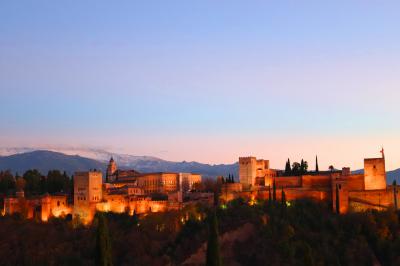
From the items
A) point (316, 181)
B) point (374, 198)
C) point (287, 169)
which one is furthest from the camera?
point (287, 169)

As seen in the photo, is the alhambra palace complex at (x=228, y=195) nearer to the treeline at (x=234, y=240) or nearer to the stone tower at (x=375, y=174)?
the stone tower at (x=375, y=174)

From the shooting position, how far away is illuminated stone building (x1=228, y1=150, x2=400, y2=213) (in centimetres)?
6203

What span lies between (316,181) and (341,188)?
16.6 feet

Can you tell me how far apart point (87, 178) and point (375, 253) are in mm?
32199

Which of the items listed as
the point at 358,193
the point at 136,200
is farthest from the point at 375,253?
the point at 136,200

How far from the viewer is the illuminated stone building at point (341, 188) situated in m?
62.0

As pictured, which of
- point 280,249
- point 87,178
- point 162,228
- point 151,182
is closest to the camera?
point 280,249

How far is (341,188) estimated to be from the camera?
205ft

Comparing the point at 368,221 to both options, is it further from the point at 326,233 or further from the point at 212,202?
the point at 212,202

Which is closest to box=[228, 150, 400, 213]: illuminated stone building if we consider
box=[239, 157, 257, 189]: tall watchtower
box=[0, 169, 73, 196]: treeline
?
box=[239, 157, 257, 189]: tall watchtower

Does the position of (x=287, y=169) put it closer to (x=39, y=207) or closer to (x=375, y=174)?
(x=375, y=174)

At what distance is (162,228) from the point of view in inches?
2440

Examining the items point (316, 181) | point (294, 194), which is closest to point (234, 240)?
point (294, 194)

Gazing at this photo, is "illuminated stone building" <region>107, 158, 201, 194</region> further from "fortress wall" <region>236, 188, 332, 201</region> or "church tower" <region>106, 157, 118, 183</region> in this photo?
"fortress wall" <region>236, 188, 332, 201</region>
